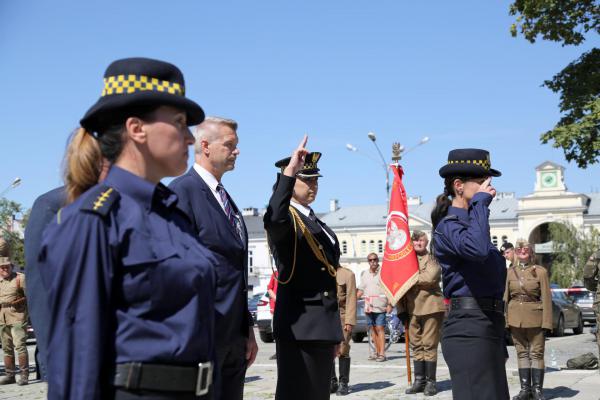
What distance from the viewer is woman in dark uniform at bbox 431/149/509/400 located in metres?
5.55

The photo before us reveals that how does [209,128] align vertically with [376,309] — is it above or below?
above

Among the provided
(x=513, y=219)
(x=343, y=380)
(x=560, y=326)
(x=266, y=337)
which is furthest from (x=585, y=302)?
(x=513, y=219)

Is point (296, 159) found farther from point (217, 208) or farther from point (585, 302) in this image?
point (585, 302)

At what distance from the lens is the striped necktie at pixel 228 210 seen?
4.91 m

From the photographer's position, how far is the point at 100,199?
2.76 meters

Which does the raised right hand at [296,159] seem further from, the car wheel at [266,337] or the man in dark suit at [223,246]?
the car wheel at [266,337]

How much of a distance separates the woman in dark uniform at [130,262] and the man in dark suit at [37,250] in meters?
0.89

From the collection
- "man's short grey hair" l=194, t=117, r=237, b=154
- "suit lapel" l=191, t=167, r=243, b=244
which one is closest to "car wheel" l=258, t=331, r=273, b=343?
"man's short grey hair" l=194, t=117, r=237, b=154

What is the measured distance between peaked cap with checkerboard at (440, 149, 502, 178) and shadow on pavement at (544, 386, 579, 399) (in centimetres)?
543

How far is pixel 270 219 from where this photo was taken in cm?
535

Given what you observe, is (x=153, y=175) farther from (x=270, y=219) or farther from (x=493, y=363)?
(x=493, y=363)

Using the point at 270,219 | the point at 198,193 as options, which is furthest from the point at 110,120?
the point at 270,219

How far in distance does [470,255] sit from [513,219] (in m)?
94.1

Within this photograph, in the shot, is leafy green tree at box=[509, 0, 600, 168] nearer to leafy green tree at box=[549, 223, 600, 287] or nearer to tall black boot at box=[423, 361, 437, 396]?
tall black boot at box=[423, 361, 437, 396]
